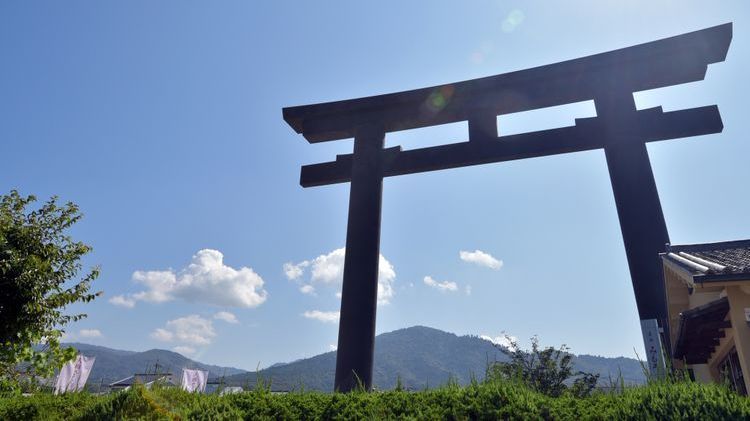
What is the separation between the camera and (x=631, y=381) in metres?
3.47

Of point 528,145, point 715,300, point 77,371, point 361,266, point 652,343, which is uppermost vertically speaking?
point 528,145

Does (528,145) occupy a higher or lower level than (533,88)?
lower

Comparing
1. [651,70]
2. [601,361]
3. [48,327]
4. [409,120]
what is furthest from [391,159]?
[601,361]

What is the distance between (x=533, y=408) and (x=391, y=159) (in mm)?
4281

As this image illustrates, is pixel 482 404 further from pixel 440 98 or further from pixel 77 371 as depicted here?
pixel 77 371

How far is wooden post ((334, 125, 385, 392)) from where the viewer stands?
17.2 ft

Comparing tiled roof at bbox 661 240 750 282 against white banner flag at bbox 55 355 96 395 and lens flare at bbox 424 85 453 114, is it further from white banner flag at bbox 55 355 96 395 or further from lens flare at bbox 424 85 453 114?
white banner flag at bbox 55 355 96 395

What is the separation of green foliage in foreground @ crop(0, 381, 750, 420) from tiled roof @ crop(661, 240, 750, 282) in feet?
5.45

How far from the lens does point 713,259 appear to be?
16.9 ft

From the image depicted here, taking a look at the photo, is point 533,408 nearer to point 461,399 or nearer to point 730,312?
point 461,399

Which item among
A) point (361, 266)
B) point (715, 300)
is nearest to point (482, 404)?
point (361, 266)

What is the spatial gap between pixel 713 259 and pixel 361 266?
4091mm

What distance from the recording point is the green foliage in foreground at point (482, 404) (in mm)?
2759

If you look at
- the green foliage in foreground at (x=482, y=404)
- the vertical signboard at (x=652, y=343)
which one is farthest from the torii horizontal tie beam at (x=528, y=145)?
the green foliage in foreground at (x=482, y=404)
